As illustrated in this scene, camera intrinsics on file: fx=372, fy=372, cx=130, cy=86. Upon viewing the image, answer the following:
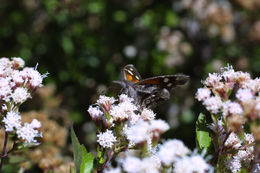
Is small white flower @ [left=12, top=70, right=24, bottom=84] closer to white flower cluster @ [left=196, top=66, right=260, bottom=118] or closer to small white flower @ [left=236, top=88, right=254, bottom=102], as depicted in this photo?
white flower cluster @ [left=196, top=66, right=260, bottom=118]

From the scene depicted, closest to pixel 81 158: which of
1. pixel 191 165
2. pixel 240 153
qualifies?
pixel 191 165

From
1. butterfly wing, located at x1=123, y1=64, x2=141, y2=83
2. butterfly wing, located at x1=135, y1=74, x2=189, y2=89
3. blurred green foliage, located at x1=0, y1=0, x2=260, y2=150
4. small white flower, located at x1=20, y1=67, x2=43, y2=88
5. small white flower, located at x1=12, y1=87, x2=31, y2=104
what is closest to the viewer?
small white flower, located at x1=12, y1=87, x2=31, y2=104

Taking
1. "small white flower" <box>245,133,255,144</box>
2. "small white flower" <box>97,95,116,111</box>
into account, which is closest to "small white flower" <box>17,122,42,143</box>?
"small white flower" <box>97,95,116,111</box>

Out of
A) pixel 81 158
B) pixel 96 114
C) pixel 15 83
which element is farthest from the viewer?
pixel 96 114

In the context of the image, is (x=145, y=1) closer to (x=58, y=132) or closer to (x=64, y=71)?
(x=64, y=71)

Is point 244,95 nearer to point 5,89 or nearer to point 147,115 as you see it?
point 147,115

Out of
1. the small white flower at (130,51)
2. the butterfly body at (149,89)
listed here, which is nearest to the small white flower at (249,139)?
the butterfly body at (149,89)

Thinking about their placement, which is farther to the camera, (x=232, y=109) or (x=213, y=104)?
(x=213, y=104)
